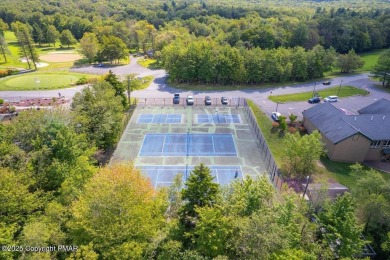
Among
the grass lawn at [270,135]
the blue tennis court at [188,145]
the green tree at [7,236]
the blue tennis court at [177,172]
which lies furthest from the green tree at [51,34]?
the green tree at [7,236]

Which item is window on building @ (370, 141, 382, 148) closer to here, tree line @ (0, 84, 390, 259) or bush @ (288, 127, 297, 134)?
bush @ (288, 127, 297, 134)

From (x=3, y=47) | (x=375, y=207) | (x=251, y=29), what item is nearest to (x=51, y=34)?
(x=3, y=47)

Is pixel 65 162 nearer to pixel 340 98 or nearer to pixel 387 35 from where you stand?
pixel 340 98

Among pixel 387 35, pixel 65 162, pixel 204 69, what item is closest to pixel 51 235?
pixel 65 162

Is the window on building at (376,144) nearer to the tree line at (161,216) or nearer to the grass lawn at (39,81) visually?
the tree line at (161,216)

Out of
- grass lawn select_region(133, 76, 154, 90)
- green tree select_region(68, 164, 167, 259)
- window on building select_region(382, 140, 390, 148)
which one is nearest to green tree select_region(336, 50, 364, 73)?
window on building select_region(382, 140, 390, 148)

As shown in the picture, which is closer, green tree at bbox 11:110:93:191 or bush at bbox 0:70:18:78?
green tree at bbox 11:110:93:191
